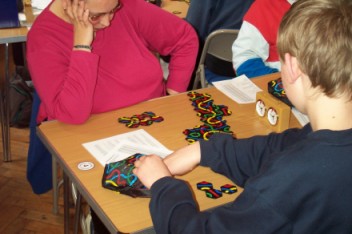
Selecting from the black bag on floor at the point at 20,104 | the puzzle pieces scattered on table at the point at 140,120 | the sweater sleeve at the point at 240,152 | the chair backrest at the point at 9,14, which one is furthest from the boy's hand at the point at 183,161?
the black bag on floor at the point at 20,104

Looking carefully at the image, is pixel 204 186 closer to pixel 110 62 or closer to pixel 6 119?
pixel 110 62

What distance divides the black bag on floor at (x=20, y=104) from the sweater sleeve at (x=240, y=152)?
2.15 m

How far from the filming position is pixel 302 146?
100cm

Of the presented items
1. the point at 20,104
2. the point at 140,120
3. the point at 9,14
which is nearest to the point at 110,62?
the point at 140,120

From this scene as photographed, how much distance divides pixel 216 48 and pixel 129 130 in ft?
4.01

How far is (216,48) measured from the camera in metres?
2.75

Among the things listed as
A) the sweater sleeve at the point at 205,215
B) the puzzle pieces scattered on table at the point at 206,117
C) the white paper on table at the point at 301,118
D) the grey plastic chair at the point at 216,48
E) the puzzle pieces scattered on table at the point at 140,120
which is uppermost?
the sweater sleeve at the point at 205,215

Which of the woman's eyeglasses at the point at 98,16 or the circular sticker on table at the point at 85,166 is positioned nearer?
the circular sticker on table at the point at 85,166

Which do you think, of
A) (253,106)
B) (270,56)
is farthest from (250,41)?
(253,106)

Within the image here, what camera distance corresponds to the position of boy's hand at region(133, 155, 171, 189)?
1250 mm

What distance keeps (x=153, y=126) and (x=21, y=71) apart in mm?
2175

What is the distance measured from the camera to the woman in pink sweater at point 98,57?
174 centimetres

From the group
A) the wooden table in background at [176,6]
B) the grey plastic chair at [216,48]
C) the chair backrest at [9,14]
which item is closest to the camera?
the chair backrest at [9,14]

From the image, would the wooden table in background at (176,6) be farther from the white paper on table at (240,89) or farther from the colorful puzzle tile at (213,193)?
the colorful puzzle tile at (213,193)
